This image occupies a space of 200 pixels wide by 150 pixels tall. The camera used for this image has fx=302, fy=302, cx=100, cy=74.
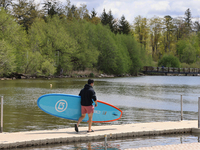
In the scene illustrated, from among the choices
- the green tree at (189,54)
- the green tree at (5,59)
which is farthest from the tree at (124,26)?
the green tree at (5,59)

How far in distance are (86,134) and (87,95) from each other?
1.15 metres

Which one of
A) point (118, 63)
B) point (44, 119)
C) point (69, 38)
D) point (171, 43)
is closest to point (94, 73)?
point (118, 63)

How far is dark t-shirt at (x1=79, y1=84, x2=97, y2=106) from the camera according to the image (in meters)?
9.01

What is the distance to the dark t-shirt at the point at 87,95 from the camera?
901 centimetres

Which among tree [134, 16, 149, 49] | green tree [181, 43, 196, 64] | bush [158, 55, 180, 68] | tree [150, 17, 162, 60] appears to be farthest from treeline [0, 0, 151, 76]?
green tree [181, 43, 196, 64]

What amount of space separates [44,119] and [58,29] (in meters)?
51.5

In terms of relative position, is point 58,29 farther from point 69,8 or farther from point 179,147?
point 179,147

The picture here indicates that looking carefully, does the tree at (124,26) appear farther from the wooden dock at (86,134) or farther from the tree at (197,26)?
the wooden dock at (86,134)

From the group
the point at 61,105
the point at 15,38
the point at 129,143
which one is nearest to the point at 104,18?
the point at 15,38

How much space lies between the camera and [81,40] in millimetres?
68812

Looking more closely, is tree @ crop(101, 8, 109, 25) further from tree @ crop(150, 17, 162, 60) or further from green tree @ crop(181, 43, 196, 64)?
green tree @ crop(181, 43, 196, 64)

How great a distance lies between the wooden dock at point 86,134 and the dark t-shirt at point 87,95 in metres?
0.91

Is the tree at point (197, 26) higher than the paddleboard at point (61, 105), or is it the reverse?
the tree at point (197, 26)

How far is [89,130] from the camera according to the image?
9.17 m
